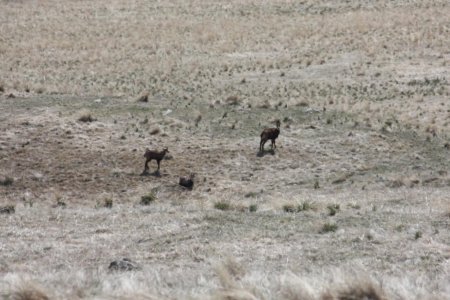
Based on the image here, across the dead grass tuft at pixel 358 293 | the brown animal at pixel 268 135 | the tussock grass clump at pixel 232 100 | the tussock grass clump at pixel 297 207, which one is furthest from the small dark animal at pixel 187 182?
Answer: the dead grass tuft at pixel 358 293

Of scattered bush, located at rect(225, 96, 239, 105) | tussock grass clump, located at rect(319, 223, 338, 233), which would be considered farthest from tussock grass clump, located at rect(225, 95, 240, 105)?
tussock grass clump, located at rect(319, 223, 338, 233)

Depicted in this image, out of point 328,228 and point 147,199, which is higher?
point 328,228

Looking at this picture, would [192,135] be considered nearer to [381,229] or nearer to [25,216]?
[25,216]

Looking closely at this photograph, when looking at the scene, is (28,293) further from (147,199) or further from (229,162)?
(229,162)

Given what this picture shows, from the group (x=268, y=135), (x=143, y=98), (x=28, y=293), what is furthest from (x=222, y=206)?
(x=143, y=98)

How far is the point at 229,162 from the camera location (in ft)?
69.9

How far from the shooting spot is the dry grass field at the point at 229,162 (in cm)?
904

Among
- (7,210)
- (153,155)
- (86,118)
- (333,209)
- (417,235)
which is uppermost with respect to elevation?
(417,235)

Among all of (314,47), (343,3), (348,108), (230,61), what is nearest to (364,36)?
(314,47)

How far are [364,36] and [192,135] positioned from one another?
28.0 metres

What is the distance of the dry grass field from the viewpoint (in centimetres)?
904

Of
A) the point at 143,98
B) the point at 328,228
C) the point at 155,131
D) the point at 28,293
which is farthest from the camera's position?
the point at 143,98

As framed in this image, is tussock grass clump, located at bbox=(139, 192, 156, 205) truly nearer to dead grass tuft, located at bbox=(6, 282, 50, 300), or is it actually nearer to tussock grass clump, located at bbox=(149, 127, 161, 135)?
tussock grass clump, located at bbox=(149, 127, 161, 135)

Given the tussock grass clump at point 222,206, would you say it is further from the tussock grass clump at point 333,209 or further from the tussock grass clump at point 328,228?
the tussock grass clump at point 328,228
